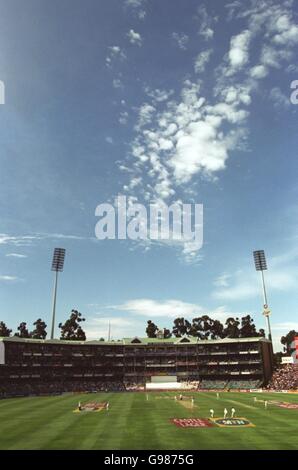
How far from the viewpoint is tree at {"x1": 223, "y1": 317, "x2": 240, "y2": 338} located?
162375mm

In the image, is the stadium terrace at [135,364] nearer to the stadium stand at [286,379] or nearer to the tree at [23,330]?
the stadium stand at [286,379]

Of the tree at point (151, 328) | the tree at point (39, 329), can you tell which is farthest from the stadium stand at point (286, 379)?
the tree at point (39, 329)

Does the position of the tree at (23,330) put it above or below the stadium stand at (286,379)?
above

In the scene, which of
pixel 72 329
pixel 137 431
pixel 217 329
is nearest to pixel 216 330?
pixel 217 329

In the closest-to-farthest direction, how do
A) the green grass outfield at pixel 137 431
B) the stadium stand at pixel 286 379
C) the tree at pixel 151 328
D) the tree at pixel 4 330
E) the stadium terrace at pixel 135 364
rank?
the green grass outfield at pixel 137 431 < the stadium stand at pixel 286 379 < the stadium terrace at pixel 135 364 < the tree at pixel 4 330 < the tree at pixel 151 328

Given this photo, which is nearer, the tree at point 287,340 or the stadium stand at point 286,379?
the stadium stand at point 286,379

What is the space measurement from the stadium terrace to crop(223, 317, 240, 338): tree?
121 ft

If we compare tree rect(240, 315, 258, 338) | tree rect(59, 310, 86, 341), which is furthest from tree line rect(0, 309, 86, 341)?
tree rect(240, 315, 258, 338)

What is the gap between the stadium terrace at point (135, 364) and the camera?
110m

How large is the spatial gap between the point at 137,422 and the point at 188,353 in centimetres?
8324

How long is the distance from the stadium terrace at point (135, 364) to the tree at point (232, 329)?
3684 centimetres

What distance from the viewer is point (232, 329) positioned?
164 m

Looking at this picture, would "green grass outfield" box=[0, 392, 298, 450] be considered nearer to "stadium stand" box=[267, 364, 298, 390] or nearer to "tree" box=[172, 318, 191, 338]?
"stadium stand" box=[267, 364, 298, 390]
